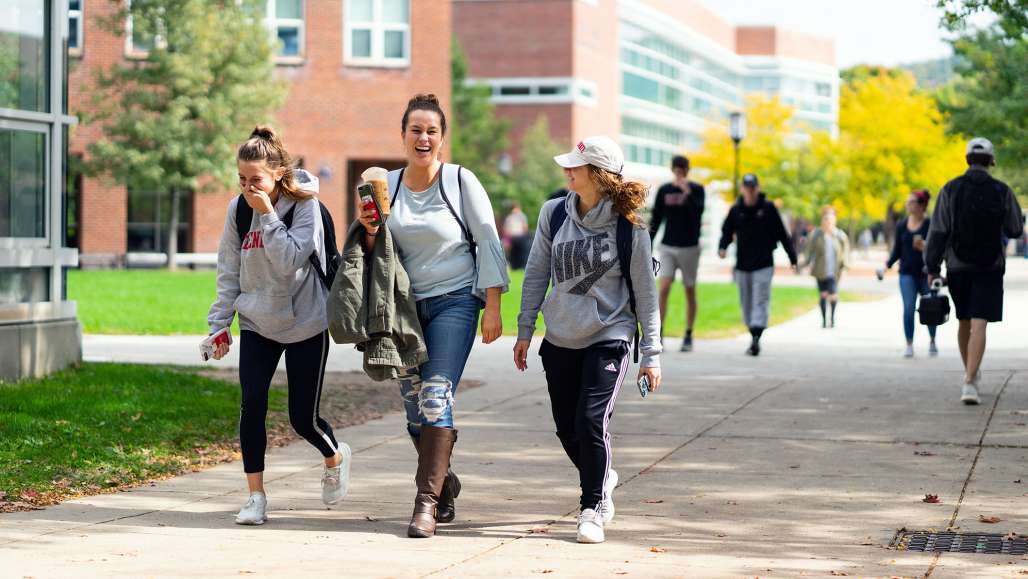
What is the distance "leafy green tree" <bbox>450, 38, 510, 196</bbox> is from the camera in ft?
205

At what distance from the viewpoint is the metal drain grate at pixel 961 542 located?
6215 mm

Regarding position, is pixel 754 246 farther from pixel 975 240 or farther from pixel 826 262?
pixel 826 262

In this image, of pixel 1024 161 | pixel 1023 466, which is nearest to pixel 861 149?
pixel 1024 161

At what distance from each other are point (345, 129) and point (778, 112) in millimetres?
19387

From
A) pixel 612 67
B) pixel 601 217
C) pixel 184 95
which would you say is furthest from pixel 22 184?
pixel 612 67

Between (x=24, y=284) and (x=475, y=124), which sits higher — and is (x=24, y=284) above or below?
below

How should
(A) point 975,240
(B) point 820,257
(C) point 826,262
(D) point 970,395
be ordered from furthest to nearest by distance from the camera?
(B) point 820,257 → (C) point 826,262 → (D) point 970,395 → (A) point 975,240

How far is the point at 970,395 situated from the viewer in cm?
1093

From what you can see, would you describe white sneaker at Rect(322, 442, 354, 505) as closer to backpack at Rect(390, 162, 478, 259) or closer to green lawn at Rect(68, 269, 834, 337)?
backpack at Rect(390, 162, 478, 259)

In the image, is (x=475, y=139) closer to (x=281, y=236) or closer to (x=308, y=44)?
(x=308, y=44)

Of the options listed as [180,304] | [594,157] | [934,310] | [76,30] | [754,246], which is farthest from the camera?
[76,30]

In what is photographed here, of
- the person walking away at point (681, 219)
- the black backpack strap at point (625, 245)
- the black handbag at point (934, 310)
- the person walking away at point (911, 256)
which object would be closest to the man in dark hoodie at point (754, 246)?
the person walking away at point (681, 219)

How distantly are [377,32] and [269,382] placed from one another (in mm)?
38390

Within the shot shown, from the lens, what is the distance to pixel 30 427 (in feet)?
29.7
